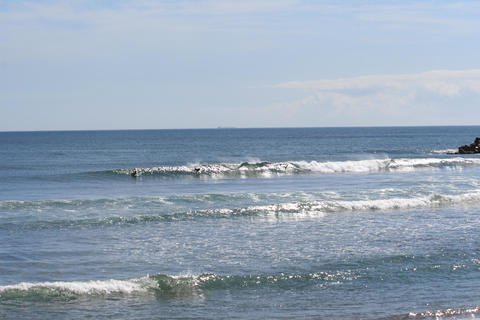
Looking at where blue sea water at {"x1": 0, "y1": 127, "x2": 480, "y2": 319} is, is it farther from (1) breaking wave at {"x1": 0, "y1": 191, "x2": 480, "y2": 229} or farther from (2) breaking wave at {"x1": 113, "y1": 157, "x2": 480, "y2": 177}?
(2) breaking wave at {"x1": 113, "y1": 157, "x2": 480, "y2": 177}

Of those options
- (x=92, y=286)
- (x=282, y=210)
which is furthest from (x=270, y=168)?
(x=92, y=286)

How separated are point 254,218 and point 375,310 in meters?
10.6

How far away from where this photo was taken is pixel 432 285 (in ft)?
45.4

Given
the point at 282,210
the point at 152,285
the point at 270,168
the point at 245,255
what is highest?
the point at 270,168

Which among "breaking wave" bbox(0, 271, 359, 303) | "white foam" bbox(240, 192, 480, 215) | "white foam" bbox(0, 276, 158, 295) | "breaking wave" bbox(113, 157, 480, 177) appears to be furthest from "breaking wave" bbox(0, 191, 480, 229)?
"breaking wave" bbox(113, 157, 480, 177)

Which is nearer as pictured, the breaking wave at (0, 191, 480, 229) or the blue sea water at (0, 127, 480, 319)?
the blue sea water at (0, 127, 480, 319)

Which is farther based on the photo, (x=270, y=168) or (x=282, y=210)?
(x=270, y=168)

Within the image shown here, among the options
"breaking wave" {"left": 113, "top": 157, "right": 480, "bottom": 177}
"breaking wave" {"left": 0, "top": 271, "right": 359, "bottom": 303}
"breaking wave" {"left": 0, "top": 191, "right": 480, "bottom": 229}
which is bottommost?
"breaking wave" {"left": 0, "top": 271, "right": 359, "bottom": 303}

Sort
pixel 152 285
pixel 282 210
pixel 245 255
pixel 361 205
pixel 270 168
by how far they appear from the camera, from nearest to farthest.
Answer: pixel 152 285
pixel 245 255
pixel 282 210
pixel 361 205
pixel 270 168

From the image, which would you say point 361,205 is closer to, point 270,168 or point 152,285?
point 152,285

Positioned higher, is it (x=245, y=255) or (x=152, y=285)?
(x=245, y=255)

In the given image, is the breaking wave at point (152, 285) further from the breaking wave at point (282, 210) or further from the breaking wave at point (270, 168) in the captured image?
the breaking wave at point (270, 168)

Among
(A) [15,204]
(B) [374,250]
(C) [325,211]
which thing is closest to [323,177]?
(C) [325,211]

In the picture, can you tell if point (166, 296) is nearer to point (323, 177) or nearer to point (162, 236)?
point (162, 236)
